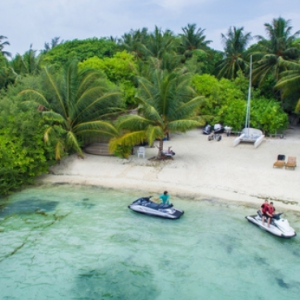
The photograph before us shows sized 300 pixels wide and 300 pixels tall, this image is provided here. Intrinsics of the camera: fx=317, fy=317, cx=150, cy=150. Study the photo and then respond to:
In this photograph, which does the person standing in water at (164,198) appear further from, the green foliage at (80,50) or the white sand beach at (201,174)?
the green foliage at (80,50)

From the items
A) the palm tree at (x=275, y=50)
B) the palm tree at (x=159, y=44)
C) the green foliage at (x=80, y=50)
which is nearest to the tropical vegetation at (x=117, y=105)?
the palm tree at (x=275, y=50)

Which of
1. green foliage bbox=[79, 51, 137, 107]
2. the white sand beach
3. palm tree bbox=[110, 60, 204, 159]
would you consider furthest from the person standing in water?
green foliage bbox=[79, 51, 137, 107]

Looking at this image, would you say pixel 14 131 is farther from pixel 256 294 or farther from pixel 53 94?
pixel 256 294

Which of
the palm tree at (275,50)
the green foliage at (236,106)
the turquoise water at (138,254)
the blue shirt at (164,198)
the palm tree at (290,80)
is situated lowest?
the turquoise water at (138,254)

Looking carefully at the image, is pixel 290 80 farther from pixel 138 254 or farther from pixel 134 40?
pixel 134 40

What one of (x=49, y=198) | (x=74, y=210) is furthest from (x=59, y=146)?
(x=74, y=210)

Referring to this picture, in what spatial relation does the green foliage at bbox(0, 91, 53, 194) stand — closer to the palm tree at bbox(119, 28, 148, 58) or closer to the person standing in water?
the person standing in water

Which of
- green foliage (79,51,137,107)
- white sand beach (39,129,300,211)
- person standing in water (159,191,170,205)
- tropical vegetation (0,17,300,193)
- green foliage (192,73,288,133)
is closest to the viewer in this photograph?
person standing in water (159,191,170,205)
